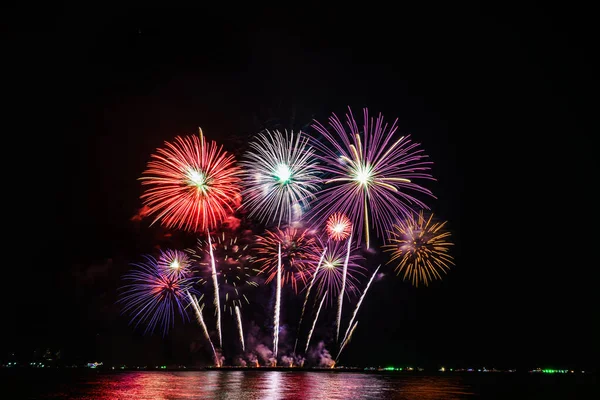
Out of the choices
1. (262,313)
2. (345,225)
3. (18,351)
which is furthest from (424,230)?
(18,351)

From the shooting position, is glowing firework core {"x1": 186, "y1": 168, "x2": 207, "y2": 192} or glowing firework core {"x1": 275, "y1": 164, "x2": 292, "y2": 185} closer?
glowing firework core {"x1": 275, "y1": 164, "x2": 292, "y2": 185}

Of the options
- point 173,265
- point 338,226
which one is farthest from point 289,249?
point 173,265

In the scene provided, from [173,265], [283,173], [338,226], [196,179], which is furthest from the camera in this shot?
[338,226]

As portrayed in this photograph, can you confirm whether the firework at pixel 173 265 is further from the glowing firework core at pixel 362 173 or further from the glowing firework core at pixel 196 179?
the glowing firework core at pixel 362 173

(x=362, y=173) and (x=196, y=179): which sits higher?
(x=362, y=173)

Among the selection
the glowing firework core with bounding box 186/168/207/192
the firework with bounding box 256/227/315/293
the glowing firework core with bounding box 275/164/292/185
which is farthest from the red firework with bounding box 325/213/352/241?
the glowing firework core with bounding box 186/168/207/192

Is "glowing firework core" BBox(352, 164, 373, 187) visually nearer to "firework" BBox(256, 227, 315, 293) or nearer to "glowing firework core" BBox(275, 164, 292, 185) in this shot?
"glowing firework core" BBox(275, 164, 292, 185)

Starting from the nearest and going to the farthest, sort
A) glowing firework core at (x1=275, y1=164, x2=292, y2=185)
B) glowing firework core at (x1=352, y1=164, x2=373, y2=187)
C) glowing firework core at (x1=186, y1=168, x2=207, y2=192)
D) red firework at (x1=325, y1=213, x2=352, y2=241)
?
glowing firework core at (x1=352, y1=164, x2=373, y2=187) < glowing firework core at (x1=275, y1=164, x2=292, y2=185) < glowing firework core at (x1=186, y1=168, x2=207, y2=192) < red firework at (x1=325, y1=213, x2=352, y2=241)

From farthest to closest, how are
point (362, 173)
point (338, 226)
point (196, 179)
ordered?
point (338, 226) < point (196, 179) < point (362, 173)

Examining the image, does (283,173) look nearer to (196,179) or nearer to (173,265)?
(196,179)
